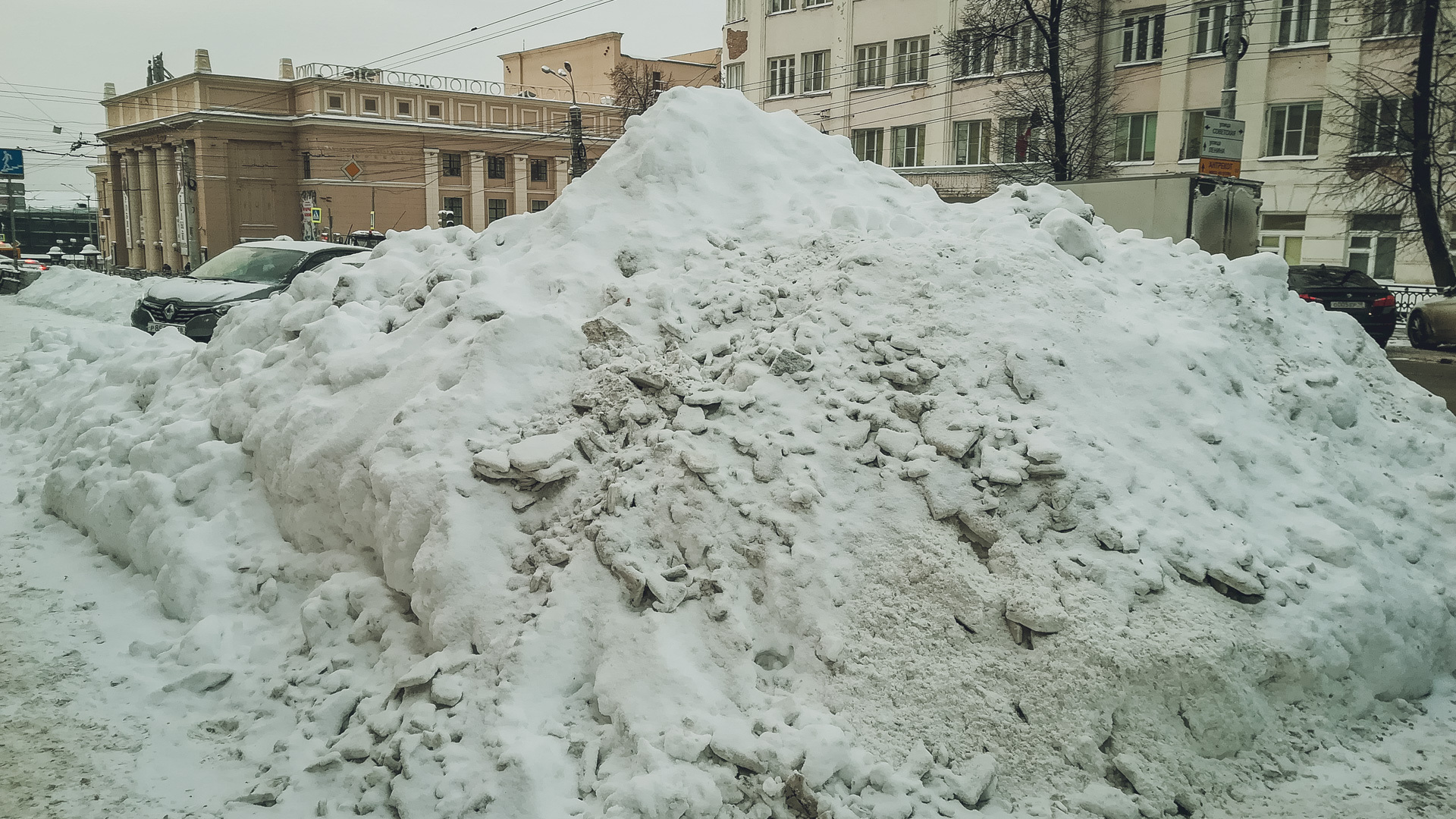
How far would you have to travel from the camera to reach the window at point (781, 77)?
37.9 meters

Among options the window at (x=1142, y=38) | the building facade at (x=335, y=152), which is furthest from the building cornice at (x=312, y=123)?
the window at (x=1142, y=38)

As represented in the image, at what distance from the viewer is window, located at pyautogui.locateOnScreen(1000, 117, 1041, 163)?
28031mm

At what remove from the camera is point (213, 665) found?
384 centimetres

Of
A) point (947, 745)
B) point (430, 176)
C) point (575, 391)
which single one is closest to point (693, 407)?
point (575, 391)

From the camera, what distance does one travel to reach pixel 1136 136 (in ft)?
96.7

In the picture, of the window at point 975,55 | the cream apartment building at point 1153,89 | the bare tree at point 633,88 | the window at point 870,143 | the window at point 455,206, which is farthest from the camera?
the bare tree at point 633,88

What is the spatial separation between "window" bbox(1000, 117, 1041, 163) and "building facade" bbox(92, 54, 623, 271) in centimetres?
2465

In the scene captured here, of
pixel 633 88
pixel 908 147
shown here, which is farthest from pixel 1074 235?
pixel 633 88

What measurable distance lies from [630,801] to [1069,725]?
1.49 m

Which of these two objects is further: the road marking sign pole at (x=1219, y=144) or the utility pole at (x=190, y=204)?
the utility pole at (x=190, y=204)

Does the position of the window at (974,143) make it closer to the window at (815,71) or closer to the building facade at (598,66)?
the window at (815,71)

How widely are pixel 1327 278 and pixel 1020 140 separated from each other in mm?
13257

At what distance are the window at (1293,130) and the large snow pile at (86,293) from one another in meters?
28.1

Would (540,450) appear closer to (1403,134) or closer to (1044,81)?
(1403,134)
